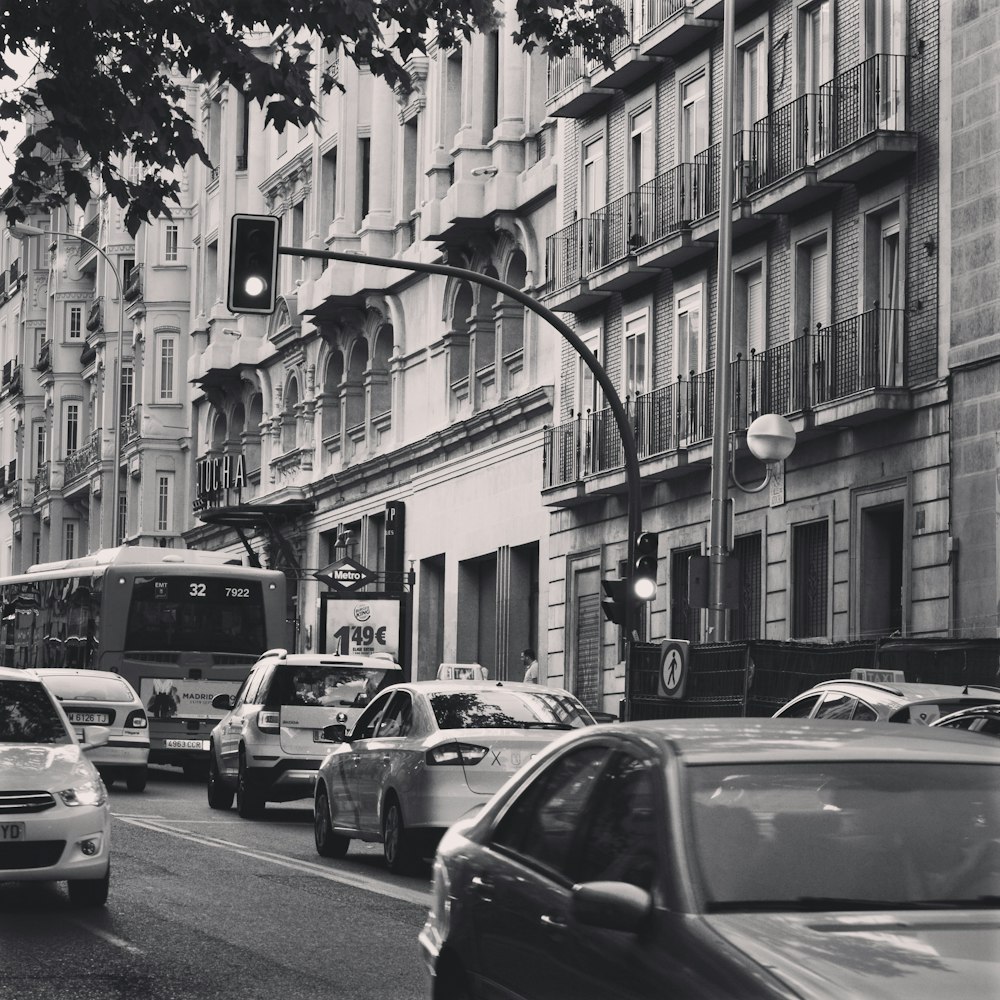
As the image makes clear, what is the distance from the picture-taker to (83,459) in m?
77.4

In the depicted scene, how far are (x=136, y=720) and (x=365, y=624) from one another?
8.93 m

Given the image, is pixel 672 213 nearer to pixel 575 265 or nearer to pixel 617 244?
pixel 617 244

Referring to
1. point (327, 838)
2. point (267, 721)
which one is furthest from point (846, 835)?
point (267, 721)

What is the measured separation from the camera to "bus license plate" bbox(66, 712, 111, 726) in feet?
90.0

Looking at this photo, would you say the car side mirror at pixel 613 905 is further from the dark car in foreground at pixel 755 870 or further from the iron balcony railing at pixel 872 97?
the iron balcony railing at pixel 872 97

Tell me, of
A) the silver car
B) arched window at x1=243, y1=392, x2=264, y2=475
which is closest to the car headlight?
the silver car

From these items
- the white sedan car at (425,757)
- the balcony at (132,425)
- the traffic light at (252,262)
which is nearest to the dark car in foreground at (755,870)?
the white sedan car at (425,757)

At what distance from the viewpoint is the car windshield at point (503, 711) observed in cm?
1722

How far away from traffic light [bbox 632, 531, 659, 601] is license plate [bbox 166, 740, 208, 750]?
30.1 ft

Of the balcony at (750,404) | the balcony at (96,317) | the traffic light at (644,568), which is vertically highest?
the balcony at (96,317)

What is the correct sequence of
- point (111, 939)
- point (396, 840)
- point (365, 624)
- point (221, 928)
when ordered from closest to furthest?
point (111, 939), point (221, 928), point (396, 840), point (365, 624)

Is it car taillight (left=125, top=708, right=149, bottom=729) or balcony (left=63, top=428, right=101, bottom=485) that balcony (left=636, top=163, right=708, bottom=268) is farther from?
balcony (left=63, top=428, right=101, bottom=485)

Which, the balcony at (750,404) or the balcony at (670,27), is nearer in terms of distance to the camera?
the balcony at (750,404)

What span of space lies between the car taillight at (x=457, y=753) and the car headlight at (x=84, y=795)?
3.14 meters
